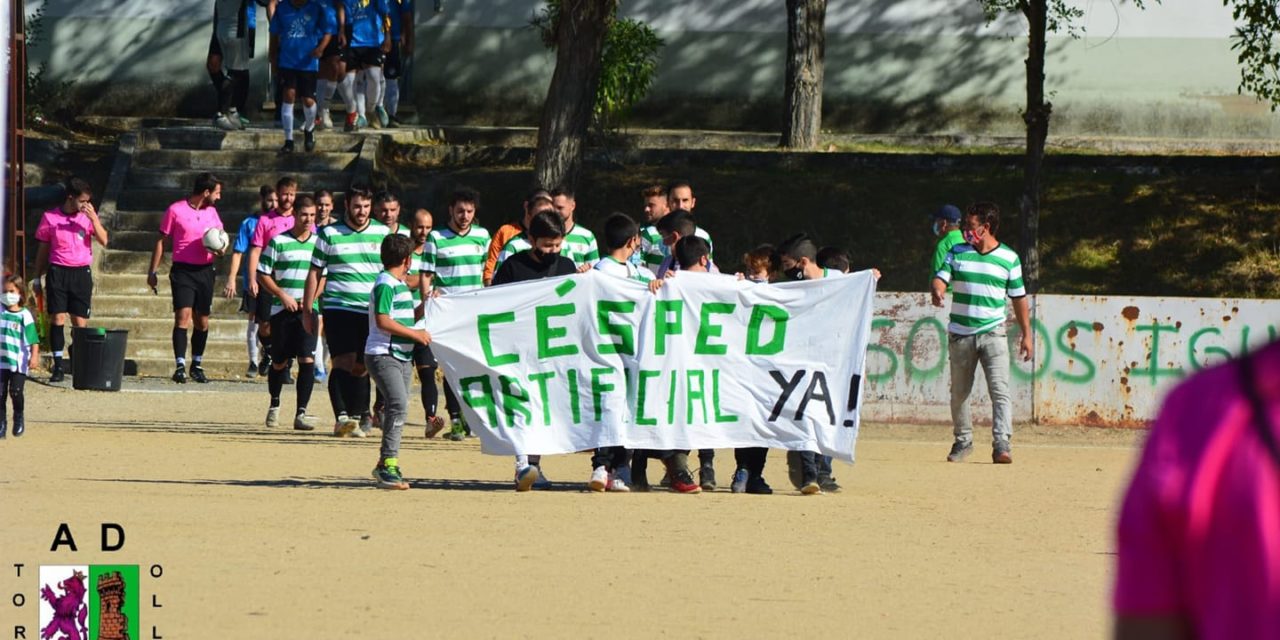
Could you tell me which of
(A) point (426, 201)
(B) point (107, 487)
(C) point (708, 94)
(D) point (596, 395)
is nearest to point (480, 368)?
(D) point (596, 395)

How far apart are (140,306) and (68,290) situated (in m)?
2.24

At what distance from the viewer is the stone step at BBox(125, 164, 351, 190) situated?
21.9m

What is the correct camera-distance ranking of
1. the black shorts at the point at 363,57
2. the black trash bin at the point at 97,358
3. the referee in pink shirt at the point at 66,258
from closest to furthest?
the black trash bin at the point at 97,358
the referee in pink shirt at the point at 66,258
the black shorts at the point at 363,57

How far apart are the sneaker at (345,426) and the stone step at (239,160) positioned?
30.2 feet

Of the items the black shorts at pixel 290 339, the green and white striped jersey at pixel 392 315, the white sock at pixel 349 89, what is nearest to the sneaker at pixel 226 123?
the white sock at pixel 349 89

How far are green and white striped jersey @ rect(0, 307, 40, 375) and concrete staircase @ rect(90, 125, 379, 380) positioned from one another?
5.66 m

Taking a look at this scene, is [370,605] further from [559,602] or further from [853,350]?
[853,350]

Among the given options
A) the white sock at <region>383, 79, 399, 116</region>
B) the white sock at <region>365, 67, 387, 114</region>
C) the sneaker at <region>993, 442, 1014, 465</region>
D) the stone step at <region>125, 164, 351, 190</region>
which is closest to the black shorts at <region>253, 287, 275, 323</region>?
the stone step at <region>125, 164, 351, 190</region>

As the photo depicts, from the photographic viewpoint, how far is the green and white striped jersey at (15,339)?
496 inches

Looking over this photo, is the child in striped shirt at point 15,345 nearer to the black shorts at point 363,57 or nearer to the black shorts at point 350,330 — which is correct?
the black shorts at point 350,330

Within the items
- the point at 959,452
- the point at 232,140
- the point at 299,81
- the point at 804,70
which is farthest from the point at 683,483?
the point at 804,70

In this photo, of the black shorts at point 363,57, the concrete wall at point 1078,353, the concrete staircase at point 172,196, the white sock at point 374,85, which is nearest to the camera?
the concrete wall at point 1078,353

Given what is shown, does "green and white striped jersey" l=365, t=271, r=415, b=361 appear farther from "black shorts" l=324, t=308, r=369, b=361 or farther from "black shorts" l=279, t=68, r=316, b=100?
"black shorts" l=279, t=68, r=316, b=100

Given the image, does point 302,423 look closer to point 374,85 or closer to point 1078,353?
point 1078,353
